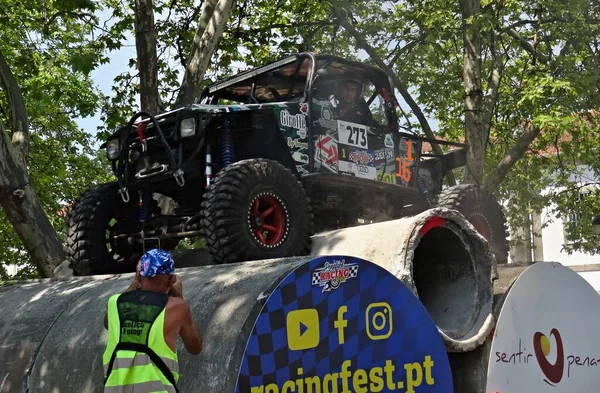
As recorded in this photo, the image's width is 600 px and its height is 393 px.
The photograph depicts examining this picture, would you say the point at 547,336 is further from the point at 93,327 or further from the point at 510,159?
the point at 510,159

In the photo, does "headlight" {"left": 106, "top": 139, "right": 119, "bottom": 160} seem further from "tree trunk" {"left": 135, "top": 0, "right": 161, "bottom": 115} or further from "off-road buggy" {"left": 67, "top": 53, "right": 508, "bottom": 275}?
"tree trunk" {"left": 135, "top": 0, "right": 161, "bottom": 115}

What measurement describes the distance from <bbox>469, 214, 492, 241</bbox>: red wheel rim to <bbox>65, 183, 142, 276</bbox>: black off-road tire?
3.44 meters

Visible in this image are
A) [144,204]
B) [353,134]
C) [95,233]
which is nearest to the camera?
[95,233]

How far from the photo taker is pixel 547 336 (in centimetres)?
700

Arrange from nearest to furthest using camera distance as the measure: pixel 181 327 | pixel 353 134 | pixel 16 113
Answer: 1. pixel 181 327
2. pixel 353 134
3. pixel 16 113

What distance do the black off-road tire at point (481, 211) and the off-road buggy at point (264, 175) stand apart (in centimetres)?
1

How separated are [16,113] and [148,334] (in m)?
7.30

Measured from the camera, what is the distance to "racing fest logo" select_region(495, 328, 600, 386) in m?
6.62

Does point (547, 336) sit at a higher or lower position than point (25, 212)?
lower

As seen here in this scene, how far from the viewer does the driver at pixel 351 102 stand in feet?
27.2

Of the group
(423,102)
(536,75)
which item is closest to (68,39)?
(423,102)

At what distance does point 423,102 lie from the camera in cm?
1789

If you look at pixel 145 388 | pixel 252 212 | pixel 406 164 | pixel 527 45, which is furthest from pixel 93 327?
pixel 527 45

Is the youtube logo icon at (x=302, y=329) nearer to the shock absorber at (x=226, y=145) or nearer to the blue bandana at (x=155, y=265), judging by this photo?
the blue bandana at (x=155, y=265)
